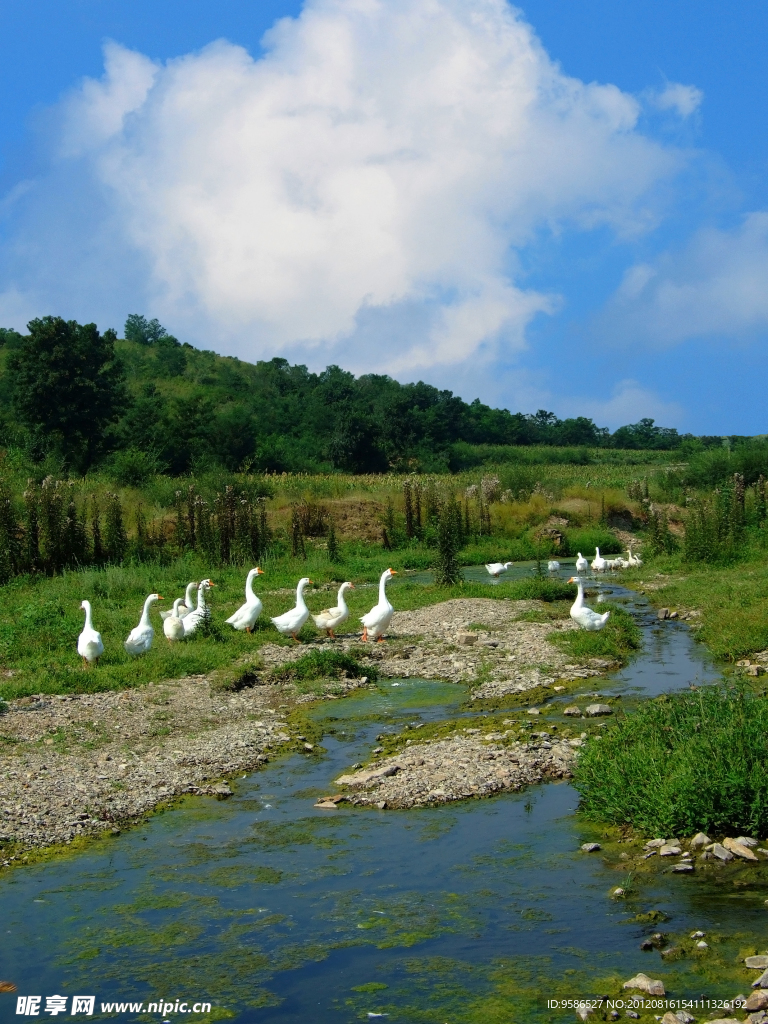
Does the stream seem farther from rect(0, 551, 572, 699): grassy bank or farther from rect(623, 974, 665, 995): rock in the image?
rect(0, 551, 572, 699): grassy bank

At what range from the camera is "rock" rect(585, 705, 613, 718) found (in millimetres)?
12266

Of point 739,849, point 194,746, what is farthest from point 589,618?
point 739,849

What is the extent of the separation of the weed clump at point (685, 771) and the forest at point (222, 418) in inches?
1161

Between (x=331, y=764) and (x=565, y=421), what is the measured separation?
91748 millimetres

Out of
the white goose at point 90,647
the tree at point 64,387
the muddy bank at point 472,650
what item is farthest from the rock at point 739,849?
the tree at point 64,387

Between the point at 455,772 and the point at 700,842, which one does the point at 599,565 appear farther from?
the point at 700,842

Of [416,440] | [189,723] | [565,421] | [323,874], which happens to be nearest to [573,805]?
[323,874]

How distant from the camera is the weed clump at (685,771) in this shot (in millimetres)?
7961

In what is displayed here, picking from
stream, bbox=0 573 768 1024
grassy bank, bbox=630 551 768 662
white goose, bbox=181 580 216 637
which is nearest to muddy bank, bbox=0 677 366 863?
stream, bbox=0 573 768 1024

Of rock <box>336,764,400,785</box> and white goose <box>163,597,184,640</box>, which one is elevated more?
white goose <box>163,597,184,640</box>

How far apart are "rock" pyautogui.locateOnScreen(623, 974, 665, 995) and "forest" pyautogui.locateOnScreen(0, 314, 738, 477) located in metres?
32.4

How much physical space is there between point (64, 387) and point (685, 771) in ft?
135

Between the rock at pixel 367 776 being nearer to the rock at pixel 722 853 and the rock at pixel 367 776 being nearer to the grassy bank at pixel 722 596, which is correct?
the rock at pixel 722 853

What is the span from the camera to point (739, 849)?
768 cm
